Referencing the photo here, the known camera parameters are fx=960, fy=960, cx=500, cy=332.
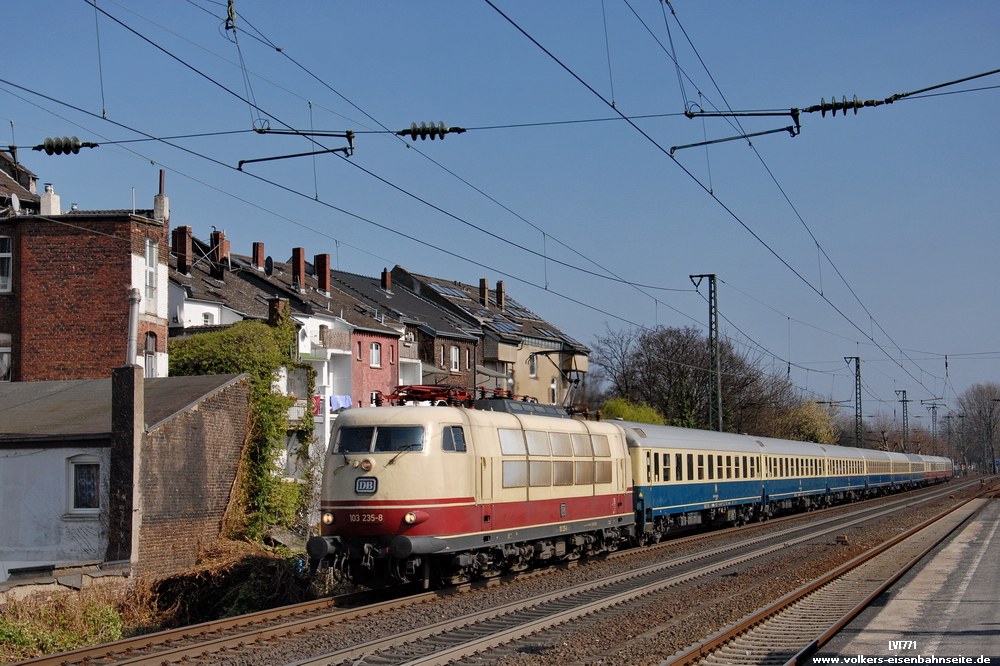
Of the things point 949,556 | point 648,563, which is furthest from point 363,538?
point 949,556

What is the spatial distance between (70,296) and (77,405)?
8.49 metres

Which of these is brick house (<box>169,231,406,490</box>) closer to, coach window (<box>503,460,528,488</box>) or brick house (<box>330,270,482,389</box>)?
brick house (<box>330,270,482,389</box>)

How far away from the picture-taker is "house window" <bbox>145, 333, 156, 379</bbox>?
100 feet

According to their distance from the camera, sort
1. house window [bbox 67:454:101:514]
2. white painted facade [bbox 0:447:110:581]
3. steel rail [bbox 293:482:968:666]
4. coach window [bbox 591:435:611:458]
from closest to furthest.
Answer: steel rail [bbox 293:482:968:666], white painted facade [bbox 0:447:110:581], house window [bbox 67:454:101:514], coach window [bbox 591:435:611:458]

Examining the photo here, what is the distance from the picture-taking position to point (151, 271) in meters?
31.7

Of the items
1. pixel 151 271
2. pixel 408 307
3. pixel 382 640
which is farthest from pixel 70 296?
pixel 408 307

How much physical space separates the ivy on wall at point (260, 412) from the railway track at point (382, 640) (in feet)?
28.2

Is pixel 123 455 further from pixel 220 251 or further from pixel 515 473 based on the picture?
pixel 220 251

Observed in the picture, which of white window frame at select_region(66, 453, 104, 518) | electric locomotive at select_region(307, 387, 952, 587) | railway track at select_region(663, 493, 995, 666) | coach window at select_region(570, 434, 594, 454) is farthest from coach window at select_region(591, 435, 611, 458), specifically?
white window frame at select_region(66, 453, 104, 518)

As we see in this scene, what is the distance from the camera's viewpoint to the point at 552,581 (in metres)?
18.2

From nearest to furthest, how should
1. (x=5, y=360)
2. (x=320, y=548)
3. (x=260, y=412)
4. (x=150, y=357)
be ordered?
(x=320, y=548)
(x=260, y=412)
(x=5, y=360)
(x=150, y=357)

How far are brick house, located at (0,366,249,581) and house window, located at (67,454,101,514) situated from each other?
0.02 meters

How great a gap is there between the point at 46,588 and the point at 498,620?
7755mm

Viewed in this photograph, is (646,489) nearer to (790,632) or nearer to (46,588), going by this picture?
(790,632)
